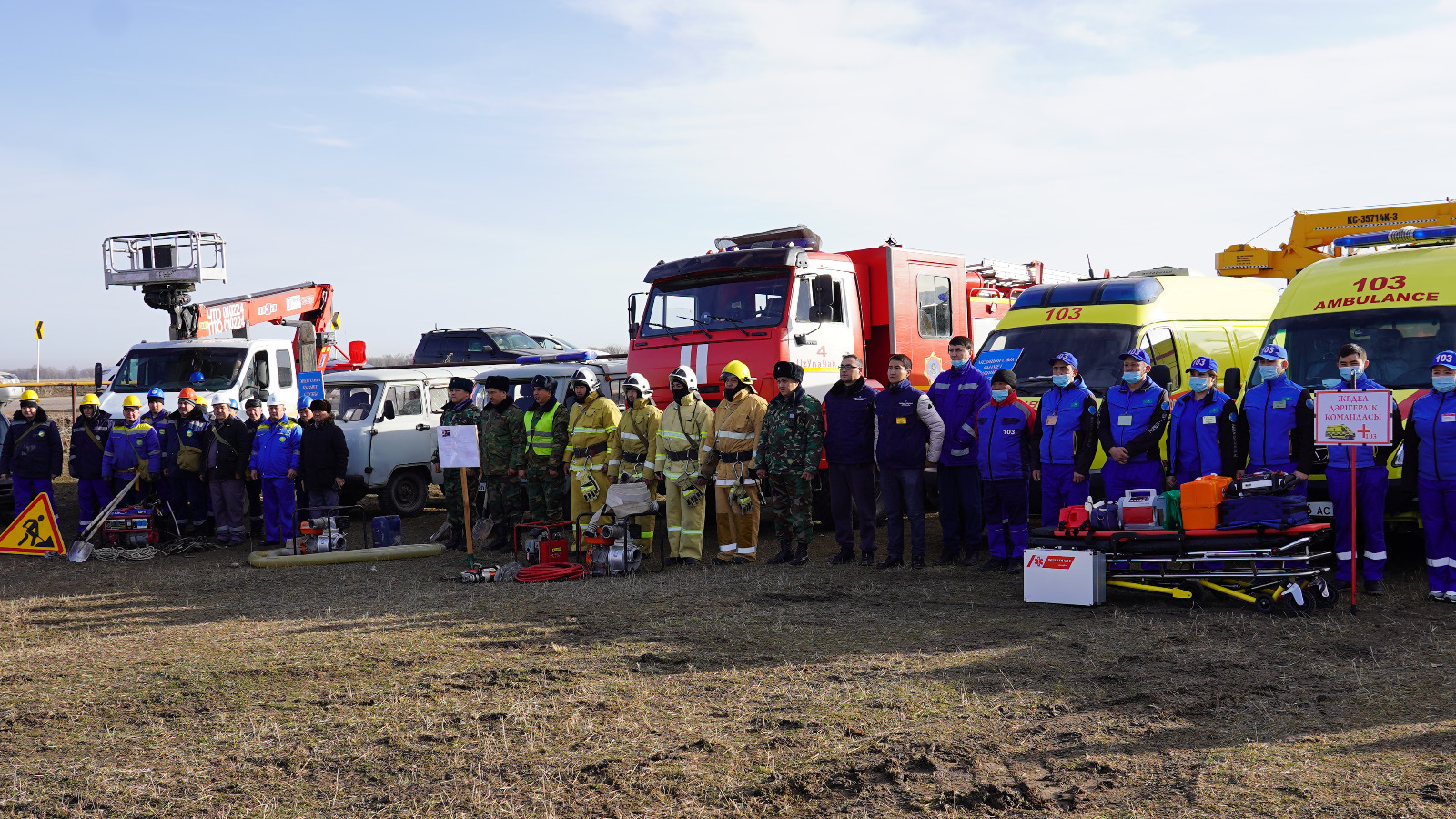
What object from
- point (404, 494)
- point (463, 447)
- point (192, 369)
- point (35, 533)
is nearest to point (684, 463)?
point (463, 447)

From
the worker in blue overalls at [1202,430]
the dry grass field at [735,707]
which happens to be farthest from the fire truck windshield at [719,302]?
the worker in blue overalls at [1202,430]

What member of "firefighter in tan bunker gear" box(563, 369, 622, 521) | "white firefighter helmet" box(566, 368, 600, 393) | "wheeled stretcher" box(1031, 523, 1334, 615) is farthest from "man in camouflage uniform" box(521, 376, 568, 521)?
"wheeled stretcher" box(1031, 523, 1334, 615)

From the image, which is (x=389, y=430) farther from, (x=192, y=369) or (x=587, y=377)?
(x=587, y=377)

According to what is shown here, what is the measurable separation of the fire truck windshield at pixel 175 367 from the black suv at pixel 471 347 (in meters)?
4.59

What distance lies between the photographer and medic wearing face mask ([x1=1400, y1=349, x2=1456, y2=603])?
8.03 metres

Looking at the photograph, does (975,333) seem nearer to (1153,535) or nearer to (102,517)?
→ (1153,535)

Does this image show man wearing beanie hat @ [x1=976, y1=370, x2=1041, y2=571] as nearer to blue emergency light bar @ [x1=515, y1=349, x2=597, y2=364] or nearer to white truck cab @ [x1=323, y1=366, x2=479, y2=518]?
white truck cab @ [x1=323, y1=366, x2=479, y2=518]

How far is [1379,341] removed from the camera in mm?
9477

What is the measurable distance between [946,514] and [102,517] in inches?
355

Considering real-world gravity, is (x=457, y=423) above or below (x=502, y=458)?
above

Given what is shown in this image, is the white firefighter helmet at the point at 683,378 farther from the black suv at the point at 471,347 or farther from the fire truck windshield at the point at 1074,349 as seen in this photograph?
the black suv at the point at 471,347

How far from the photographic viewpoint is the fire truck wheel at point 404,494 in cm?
1540

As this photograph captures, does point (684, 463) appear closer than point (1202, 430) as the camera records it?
No

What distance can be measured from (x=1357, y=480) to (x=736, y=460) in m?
4.98
